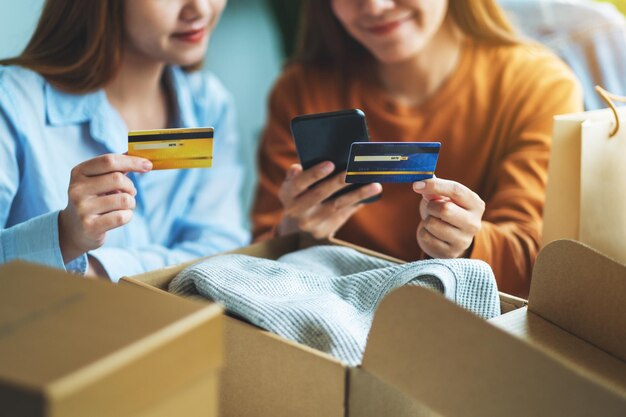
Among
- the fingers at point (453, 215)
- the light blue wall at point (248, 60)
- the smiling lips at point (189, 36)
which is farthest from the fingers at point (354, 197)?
the light blue wall at point (248, 60)

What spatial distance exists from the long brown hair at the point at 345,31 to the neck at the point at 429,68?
29 millimetres

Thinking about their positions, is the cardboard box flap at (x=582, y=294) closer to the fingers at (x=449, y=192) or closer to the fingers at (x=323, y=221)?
the fingers at (x=449, y=192)

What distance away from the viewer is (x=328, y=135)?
2.85 feet

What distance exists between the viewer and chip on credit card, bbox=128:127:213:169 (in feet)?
2.53

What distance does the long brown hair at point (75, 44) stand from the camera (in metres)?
0.98

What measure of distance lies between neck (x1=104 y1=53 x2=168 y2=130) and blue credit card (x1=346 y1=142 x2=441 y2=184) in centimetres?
44

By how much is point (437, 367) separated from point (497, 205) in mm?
513

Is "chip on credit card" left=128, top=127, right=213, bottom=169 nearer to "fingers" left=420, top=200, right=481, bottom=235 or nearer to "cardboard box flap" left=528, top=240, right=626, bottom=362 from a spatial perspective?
"fingers" left=420, top=200, right=481, bottom=235

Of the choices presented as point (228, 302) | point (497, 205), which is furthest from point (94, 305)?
point (497, 205)

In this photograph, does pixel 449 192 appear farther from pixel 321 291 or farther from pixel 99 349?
pixel 99 349

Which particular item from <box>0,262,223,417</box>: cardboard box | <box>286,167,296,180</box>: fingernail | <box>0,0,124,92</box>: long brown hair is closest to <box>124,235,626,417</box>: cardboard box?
<box>0,262,223,417</box>: cardboard box

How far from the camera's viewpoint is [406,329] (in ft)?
1.90

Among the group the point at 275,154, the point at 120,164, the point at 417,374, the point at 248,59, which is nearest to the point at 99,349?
the point at 417,374

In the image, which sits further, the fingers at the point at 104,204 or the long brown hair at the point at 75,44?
the long brown hair at the point at 75,44
